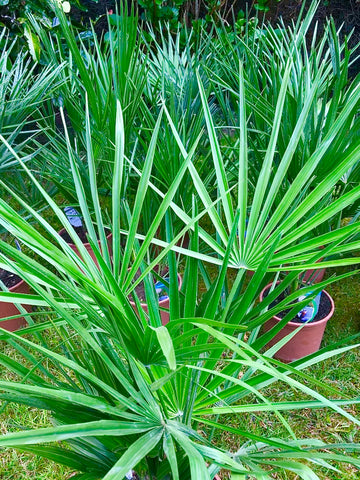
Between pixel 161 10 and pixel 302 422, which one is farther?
pixel 161 10

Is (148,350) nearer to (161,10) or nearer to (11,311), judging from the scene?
(11,311)

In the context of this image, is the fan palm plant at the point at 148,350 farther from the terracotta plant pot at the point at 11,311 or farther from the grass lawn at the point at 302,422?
the terracotta plant pot at the point at 11,311

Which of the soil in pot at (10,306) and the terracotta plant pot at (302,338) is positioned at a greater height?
the soil in pot at (10,306)

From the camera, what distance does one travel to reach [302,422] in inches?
51.7

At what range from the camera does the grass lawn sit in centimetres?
118

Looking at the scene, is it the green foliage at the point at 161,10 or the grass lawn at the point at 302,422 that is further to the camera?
the green foliage at the point at 161,10

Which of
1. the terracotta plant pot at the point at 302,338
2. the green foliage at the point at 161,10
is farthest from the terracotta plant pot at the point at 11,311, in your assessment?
the green foliage at the point at 161,10

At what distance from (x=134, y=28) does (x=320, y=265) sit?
844 mm

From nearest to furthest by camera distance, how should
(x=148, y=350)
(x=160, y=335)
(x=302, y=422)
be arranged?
(x=160, y=335) < (x=148, y=350) < (x=302, y=422)

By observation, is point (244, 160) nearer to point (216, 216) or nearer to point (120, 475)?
point (216, 216)

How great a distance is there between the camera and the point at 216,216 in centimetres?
80

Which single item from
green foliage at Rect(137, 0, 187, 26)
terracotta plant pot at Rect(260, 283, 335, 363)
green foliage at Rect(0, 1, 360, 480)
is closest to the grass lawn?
terracotta plant pot at Rect(260, 283, 335, 363)

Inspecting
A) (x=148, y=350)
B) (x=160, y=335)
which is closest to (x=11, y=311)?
(x=148, y=350)

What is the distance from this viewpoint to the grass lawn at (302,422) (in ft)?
3.88
